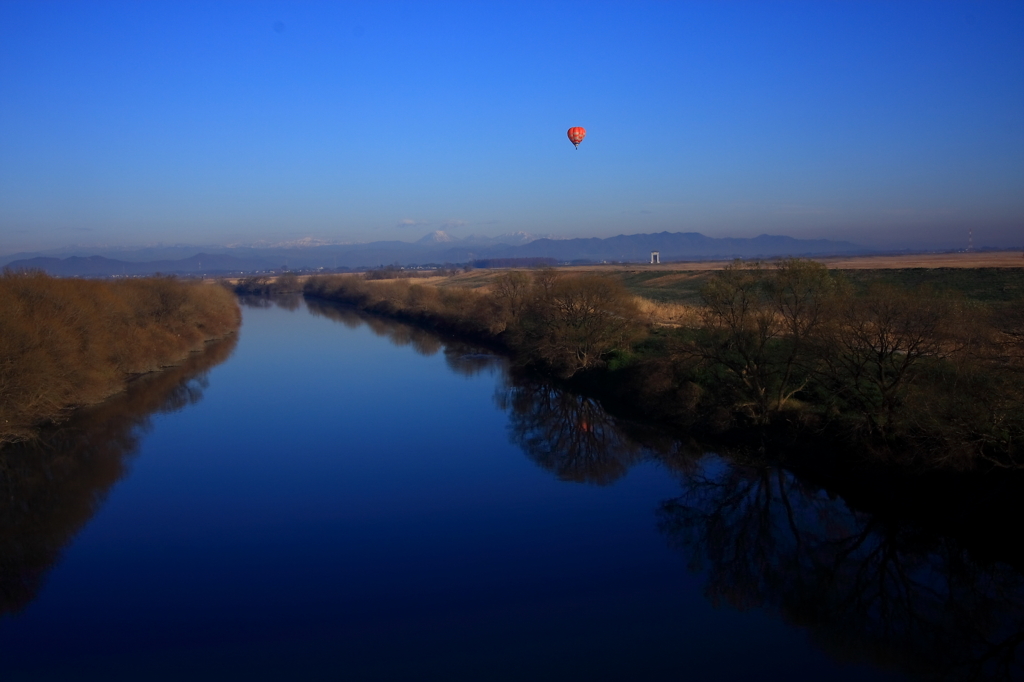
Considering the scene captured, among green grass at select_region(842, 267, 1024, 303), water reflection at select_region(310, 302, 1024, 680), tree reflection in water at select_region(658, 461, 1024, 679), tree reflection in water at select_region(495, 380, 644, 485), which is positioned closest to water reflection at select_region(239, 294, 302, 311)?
tree reflection in water at select_region(495, 380, 644, 485)

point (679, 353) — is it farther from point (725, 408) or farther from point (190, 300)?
point (190, 300)

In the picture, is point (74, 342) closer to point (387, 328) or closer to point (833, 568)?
point (833, 568)

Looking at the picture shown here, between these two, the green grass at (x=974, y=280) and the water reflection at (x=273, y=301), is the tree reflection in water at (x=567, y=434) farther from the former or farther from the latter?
the water reflection at (x=273, y=301)

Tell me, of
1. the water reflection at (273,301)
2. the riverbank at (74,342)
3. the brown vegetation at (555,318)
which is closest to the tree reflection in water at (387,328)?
the brown vegetation at (555,318)

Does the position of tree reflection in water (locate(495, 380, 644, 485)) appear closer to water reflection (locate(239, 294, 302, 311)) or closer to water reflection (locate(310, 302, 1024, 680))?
water reflection (locate(310, 302, 1024, 680))

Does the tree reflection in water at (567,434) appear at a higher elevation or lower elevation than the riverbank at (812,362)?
lower

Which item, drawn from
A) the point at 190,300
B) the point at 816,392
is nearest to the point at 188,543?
the point at 816,392
